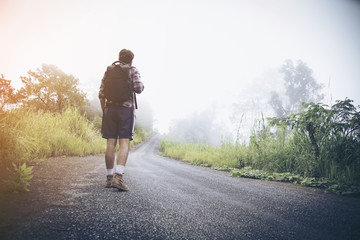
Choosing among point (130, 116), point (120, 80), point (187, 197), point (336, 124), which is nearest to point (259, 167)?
point (336, 124)

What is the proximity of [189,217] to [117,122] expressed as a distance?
1709 mm

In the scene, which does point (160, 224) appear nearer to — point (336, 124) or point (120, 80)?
point (120, 80)

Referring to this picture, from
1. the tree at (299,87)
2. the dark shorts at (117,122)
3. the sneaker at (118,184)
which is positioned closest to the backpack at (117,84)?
the dark shorts at (117,122)

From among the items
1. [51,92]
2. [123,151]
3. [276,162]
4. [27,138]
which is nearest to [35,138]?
[27,138]

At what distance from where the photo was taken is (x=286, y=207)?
197cm

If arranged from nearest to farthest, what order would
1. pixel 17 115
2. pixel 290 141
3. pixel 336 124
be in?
pixel 336 124, pixel 17 115, pixel 290 141

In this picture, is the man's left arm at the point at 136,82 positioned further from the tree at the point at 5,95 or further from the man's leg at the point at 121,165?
the tree at the point at 5,95

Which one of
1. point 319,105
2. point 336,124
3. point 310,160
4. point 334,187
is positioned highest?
point 319,105

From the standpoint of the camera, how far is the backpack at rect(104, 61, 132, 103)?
8.22 feet

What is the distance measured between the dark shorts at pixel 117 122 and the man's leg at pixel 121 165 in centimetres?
12

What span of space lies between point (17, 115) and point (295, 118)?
21.4 feet

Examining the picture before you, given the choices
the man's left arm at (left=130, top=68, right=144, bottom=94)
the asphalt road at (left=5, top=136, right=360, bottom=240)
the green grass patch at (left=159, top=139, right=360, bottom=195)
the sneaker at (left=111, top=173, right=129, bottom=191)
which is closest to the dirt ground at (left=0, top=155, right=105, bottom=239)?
the asphalt road at (left=5, top=136, right=360, bottom=240)

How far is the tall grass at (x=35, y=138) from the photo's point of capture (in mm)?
3016

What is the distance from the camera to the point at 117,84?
252cm
